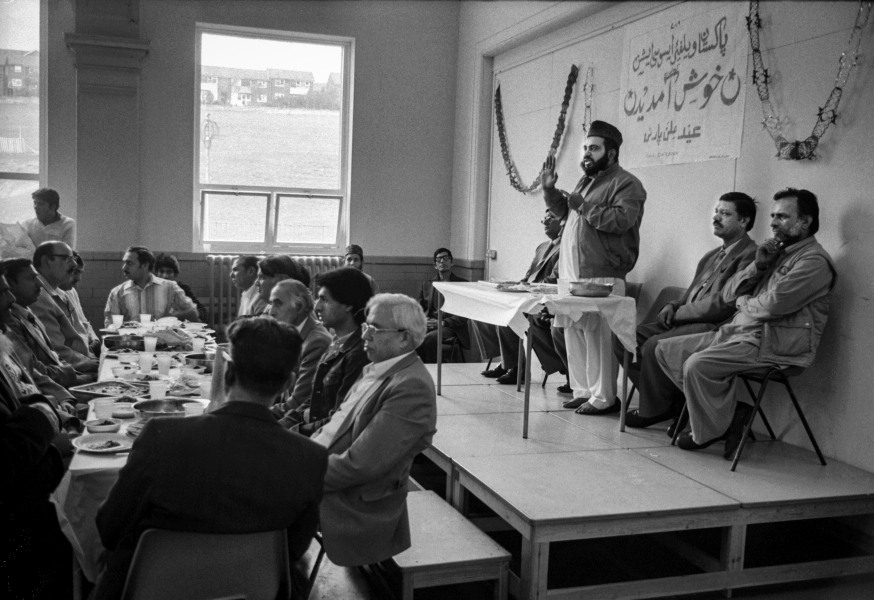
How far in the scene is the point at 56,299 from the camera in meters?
4.97

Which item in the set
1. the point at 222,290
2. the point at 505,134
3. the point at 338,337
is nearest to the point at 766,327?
the point at 338,337

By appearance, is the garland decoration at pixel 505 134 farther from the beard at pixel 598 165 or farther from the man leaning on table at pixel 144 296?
the man leaning on table at pixel 144 296

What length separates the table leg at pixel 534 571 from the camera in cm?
289

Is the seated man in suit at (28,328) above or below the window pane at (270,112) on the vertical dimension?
below

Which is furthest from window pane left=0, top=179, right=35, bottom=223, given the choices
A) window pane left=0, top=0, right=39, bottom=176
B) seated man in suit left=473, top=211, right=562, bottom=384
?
seated man in suit left=473, top=211, right=562, bottom=384

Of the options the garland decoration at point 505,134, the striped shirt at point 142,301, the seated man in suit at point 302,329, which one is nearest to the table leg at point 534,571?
the seated man in suit at point 302,329

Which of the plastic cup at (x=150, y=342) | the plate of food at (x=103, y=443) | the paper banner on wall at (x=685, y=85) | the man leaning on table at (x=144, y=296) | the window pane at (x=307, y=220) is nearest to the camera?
the plate of food at (x=103, y=443)

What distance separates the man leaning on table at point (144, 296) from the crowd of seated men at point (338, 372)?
14 mm

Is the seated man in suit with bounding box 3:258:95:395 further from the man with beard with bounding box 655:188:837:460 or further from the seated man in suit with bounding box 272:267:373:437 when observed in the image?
the man with beard with bounding box 655:188:837:460

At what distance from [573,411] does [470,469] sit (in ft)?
4.73

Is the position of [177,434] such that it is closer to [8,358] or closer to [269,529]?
[269,529]

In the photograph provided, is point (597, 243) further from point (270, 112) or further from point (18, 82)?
point (18, 82)

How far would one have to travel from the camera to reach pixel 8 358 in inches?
119

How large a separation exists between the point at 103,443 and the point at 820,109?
367 centimetres
